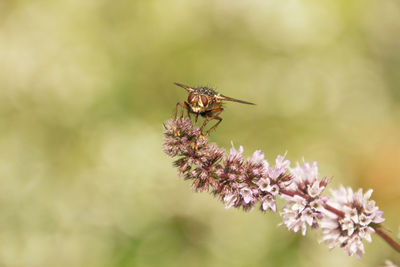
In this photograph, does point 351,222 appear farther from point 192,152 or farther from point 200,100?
point 200,100

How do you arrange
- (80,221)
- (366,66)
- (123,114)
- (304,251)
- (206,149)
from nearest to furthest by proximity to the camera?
(206,149) → (304,251) → (80,221) → (123,114) → (366,66)

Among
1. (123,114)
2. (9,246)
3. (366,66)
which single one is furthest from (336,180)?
(9,246)

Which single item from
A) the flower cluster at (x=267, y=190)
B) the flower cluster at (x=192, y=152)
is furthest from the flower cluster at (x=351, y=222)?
the flower cluster at (x=192, y=152)

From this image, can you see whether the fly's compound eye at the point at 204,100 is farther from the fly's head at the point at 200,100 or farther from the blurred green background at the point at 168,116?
the blurred green background at the point at 168,116

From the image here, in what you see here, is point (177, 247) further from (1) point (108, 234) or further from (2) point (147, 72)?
(2) point (147, 72)

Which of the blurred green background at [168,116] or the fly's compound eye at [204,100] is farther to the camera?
the blurred green background at [168,116]

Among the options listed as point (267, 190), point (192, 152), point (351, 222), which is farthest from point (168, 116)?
point (351, 222)

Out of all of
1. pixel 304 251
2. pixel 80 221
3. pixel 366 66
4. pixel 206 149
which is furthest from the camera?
pixel 366 66
